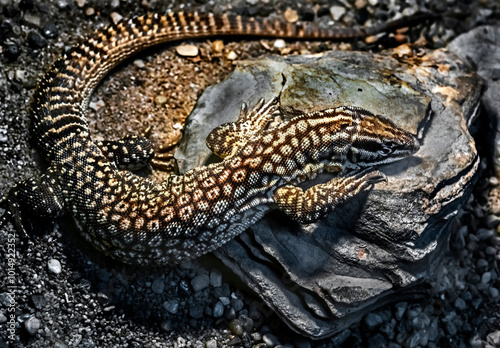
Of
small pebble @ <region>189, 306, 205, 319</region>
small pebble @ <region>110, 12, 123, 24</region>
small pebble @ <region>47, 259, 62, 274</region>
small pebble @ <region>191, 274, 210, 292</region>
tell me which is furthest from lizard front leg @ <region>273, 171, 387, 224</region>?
small pebble @ <region>110, 12, 123, 24</region>

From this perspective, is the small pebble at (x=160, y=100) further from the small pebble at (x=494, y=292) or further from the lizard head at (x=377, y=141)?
the small pebble at (x=494, y=292)

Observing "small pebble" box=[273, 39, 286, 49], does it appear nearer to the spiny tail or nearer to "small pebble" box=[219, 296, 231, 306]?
Answer: the spiny tail

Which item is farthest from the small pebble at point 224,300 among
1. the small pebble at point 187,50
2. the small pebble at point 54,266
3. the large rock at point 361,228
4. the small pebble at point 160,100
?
the small pebble at point 187,50

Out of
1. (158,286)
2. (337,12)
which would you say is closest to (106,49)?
(158,286)

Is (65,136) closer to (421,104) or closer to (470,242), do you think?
(421,104)

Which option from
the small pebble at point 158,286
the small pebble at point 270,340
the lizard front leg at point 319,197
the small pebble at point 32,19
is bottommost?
the small pebble at point 270,340

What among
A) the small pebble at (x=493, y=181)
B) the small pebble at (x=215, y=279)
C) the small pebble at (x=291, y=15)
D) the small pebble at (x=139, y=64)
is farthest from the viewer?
the small pebble at (x=291, y=15)

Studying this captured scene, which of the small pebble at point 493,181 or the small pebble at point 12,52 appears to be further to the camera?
the small pebble at point 493,181

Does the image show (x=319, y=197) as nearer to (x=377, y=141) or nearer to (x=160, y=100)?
(x=377, y=141)
